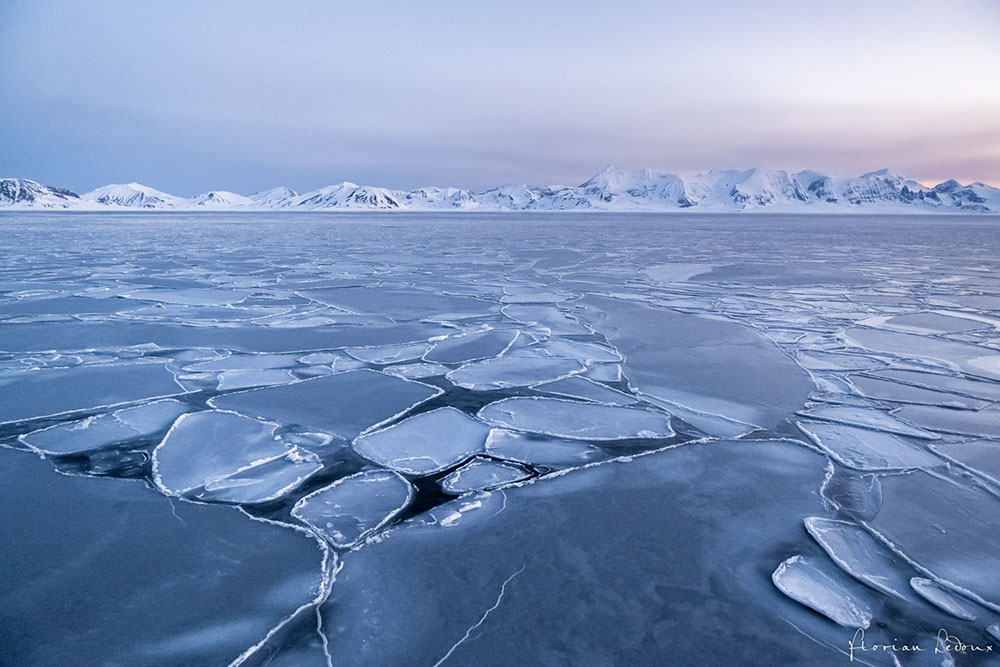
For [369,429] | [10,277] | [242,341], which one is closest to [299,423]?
[369,429]

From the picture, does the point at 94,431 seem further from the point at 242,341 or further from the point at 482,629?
the point at 482,629

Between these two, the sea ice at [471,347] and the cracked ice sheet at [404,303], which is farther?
the cracked ice sheet at [404,303]

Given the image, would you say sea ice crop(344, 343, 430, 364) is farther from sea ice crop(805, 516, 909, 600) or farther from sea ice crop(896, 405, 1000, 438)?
sea ice crop(896, 405, 1000, 438)

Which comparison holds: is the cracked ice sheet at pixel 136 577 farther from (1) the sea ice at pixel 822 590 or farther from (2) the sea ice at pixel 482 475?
(1) the sea ice at pixel 822 590

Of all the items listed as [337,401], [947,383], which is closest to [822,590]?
[337,401]

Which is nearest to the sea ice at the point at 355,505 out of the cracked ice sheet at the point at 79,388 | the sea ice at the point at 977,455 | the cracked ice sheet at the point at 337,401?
the cracked ice sheet at the point at 337,401

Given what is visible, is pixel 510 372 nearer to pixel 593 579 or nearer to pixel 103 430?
pixel 593 579
